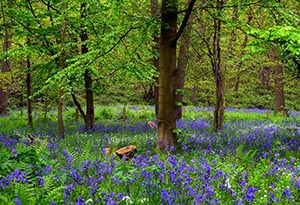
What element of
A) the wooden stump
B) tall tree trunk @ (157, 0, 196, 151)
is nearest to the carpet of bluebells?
the wooden stump

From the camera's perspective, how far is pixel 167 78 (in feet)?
26.5

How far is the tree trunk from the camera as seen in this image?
8094 millimetres

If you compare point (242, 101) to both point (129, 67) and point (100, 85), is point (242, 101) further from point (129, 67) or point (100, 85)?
point (129, 67)

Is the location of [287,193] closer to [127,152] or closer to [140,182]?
[140,182]

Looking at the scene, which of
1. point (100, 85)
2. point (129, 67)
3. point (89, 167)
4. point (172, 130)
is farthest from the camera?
point (100, 85)

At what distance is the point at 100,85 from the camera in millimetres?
13062

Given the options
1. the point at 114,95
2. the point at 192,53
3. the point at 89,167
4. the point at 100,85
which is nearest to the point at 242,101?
the point at 114,95

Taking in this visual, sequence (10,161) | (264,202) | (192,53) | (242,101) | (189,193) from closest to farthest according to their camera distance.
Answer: (264,202), (189,193), (10,161), (192,53), (242,101)

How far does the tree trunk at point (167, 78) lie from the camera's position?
26.6ft

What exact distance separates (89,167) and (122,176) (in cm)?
95

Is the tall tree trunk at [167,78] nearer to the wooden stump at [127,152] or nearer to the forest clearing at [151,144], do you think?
the forest clearing at [151,144]

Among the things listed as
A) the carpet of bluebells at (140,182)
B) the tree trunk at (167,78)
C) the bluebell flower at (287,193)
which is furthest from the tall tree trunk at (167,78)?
the bluebell flower at (287,193)

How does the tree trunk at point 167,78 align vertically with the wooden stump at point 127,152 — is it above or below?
above

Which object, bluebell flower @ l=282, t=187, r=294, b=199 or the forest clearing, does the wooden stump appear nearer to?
the forest clearing
